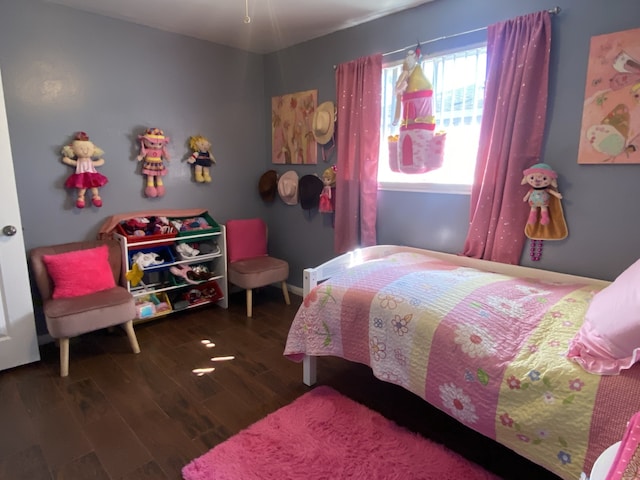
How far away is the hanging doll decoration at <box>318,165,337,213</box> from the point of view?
3.21 meters

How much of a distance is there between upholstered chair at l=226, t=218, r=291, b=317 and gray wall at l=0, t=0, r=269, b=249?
0.25m

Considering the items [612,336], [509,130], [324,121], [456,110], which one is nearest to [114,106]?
[324,121]

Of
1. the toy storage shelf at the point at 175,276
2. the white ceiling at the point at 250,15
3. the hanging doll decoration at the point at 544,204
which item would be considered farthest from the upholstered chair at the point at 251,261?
the hanging doll decoration at the point at 544,204

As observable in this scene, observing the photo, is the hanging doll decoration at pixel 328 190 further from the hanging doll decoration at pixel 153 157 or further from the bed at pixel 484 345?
the hanging doll decoration at pixel 153 157

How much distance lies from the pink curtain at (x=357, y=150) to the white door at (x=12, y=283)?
7.05ft

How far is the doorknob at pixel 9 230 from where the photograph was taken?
2.29 m

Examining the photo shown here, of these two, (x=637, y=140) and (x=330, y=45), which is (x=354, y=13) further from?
(x=637, y=140)

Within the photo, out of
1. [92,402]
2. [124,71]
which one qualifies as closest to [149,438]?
[92,402]

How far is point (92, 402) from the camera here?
6.79ft

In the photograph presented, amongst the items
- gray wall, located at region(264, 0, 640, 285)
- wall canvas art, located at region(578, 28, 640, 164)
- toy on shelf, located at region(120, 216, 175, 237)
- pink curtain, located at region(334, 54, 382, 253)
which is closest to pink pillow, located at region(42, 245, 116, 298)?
toy on shelf, located at region(120, 216, 175, 237)

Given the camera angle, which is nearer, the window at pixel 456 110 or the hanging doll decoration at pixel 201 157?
the window at pixel 456 110

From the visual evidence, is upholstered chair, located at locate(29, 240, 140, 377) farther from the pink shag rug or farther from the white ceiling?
the white ceiling

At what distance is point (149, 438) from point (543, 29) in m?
2.88

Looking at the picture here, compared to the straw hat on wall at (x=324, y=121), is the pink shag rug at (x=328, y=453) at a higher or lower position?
lower
